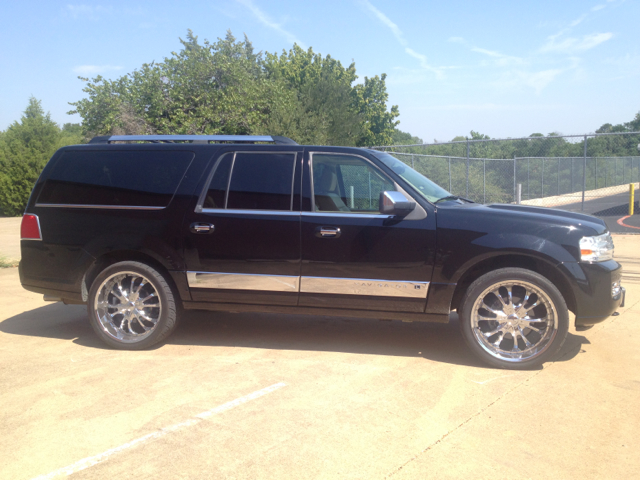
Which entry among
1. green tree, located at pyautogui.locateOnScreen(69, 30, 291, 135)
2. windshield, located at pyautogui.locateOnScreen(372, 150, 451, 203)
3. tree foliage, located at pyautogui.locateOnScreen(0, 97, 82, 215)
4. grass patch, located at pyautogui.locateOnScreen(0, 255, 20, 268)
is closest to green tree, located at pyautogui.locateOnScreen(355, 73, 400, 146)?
green tree, located at pyautogui.locateOnScreen(69, 30, 291, 135)

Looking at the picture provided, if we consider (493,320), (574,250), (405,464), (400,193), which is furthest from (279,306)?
(574,250)

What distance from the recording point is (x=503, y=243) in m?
A: 4.45

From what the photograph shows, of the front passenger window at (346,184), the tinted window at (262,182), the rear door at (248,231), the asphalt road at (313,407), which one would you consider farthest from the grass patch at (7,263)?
the front passenger window at (346,184)

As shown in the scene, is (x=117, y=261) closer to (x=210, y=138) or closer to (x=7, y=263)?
(x=210, y=138)

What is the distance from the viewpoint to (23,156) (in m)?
26.3

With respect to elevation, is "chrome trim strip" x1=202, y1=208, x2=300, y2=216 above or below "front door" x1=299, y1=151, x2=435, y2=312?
above

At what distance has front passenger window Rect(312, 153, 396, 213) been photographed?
4.86m

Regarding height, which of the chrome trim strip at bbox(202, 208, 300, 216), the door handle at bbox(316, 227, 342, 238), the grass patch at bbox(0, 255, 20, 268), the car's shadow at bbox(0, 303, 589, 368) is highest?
the chrome trim strip at bbox(202, 208, 300, 216)

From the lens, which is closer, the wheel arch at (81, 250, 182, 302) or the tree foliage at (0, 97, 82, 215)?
the wheel arch at (81, 250, 182, 302)

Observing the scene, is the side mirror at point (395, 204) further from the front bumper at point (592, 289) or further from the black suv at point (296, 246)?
the front bumper at point (592, 289)

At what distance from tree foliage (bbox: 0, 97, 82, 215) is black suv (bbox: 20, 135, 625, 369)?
2358 centimetres

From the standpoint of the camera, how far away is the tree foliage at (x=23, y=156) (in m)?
26.0

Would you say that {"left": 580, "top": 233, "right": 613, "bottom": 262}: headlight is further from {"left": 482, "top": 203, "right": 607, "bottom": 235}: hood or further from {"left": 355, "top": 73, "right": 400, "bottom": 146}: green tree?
{"left": 355, "top": 73, "right": 400, "bottom": 146}: green tree

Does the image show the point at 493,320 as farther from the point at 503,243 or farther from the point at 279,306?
the point at 279,306
